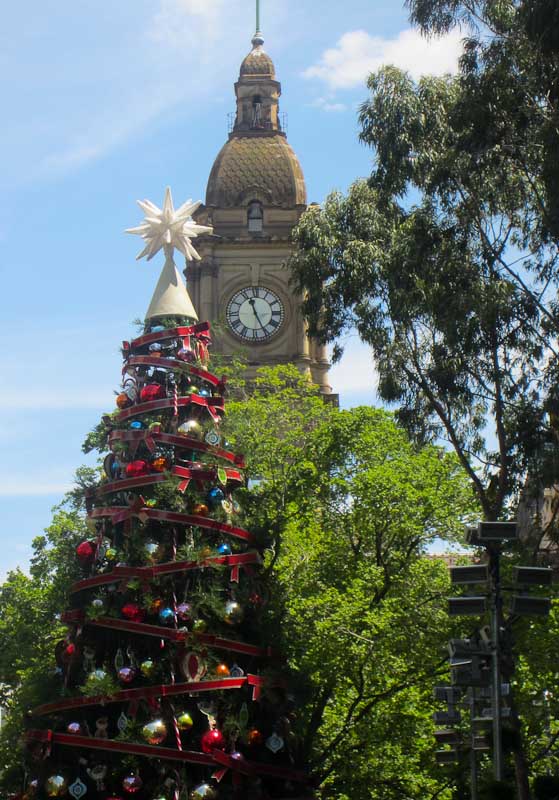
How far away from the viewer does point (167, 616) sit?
103ft

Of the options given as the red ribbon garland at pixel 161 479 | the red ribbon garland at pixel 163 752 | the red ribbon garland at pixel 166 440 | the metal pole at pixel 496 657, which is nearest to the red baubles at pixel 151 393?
the red ribbon garland at pixel 166 440

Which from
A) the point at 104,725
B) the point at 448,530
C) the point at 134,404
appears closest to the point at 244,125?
the point at 448,530

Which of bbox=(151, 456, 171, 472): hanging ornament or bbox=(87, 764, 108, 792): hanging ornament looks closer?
bbox=(87, 764, 108, 792): hanging ornament

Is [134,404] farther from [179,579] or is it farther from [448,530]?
[448,530]

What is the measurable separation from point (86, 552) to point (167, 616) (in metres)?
2.76

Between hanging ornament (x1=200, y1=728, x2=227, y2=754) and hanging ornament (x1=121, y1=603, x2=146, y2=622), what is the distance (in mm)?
2572

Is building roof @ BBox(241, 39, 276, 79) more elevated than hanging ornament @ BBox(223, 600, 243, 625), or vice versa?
building roof @ BBox(241, 39, 276, 79)

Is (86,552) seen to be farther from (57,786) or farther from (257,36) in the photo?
(257,36)

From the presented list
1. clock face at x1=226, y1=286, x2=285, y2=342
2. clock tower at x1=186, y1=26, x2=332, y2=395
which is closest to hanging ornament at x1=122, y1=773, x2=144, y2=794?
clock tower at x1=186, y1=26, x2=332, y2=395

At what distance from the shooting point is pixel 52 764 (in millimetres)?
31062

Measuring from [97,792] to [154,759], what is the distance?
130cm

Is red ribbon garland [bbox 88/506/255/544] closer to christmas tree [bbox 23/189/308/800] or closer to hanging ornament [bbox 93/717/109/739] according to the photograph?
christmas tree [bbox 23/189/308/800]

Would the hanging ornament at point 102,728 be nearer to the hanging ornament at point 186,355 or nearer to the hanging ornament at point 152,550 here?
the hanging ornament at point 152,550

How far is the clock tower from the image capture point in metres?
74.1
